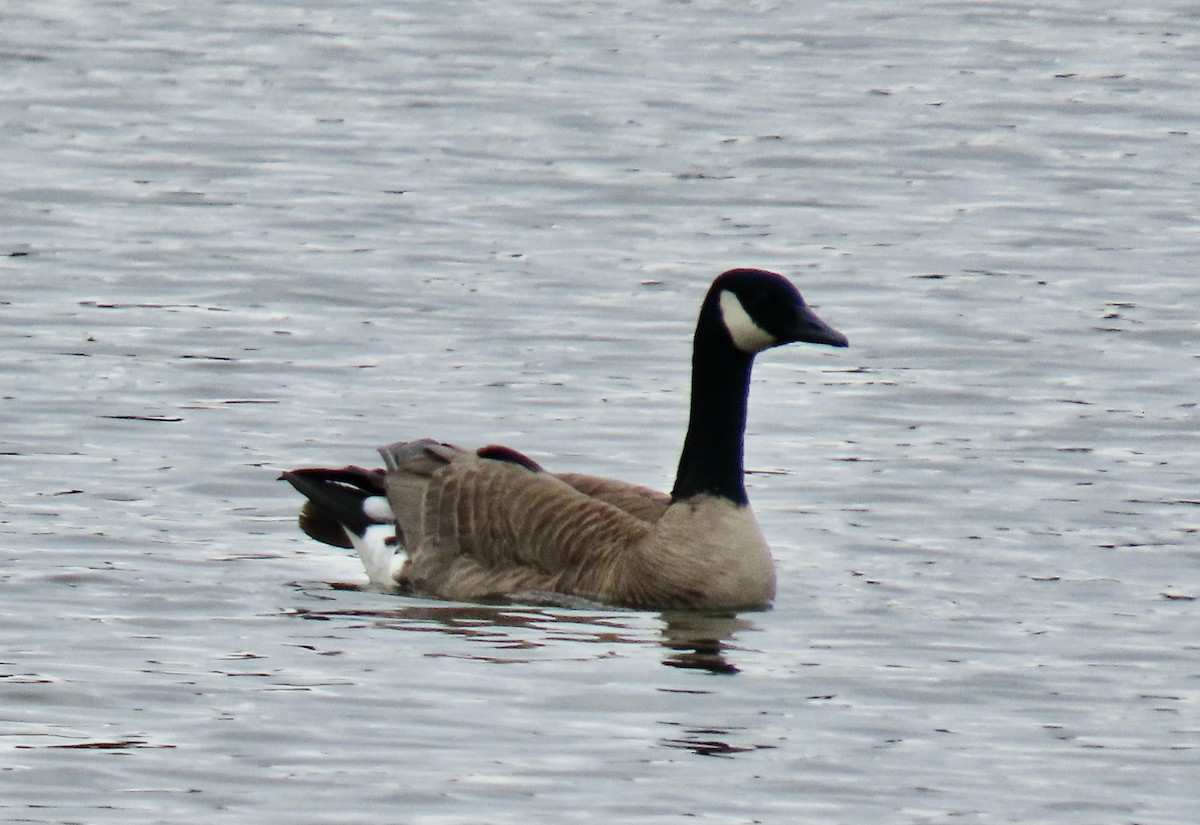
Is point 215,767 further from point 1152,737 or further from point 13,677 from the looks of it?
point 1152,737

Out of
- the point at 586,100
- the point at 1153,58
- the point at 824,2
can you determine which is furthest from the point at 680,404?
the point at 824,2

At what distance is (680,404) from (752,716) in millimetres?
5570

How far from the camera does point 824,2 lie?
3098cm

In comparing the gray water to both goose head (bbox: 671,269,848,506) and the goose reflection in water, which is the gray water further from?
goose head (bbox: 671,269,848,506)

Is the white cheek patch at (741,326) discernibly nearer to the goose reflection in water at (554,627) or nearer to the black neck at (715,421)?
the black neck at (715,421)

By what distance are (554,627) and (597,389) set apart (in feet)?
14.4

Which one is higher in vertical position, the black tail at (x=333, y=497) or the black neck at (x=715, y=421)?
the black neck at (x=715, y=421)

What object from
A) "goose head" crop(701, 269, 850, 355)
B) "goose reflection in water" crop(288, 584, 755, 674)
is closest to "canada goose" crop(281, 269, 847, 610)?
"goose head" crop(701, 269, 850, 355)

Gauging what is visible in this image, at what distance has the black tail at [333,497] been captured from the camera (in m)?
12.7

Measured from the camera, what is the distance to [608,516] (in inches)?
480

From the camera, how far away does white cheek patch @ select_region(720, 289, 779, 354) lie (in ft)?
39.9

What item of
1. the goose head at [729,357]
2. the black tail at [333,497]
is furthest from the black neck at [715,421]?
the black tail at [333,497]

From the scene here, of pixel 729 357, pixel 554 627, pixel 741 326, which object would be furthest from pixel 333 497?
pixel 741 326

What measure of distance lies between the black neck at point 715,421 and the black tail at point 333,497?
153 centimetres
